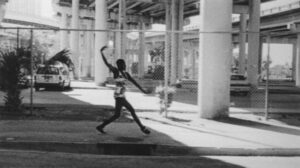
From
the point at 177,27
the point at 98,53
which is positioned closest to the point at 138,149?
the point at 98,53

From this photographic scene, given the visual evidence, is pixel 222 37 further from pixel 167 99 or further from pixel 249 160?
pixel 249 160

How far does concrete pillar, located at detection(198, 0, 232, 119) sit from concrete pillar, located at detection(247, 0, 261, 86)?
2222cm

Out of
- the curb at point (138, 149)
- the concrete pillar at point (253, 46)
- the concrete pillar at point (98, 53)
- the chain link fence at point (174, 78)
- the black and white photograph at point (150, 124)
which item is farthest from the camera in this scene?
the concrete pillar at point (253, 46)

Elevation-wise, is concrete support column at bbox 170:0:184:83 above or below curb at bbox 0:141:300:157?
above

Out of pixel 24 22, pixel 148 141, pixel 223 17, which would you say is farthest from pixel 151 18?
pixel 148 141

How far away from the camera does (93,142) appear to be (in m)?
9.07

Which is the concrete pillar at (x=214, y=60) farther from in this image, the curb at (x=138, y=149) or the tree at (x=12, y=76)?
the tree at (x=12, y=76)

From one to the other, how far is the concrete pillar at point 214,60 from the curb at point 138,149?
15.3 ft

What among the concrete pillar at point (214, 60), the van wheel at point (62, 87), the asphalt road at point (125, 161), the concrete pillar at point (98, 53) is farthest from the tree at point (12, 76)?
the concrete pillar at point (98, 53)

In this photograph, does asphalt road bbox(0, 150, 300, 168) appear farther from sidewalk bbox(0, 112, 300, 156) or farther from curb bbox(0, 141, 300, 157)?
sidewalk bbox(0, 112, 300, 156)

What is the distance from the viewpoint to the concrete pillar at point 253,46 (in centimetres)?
3622

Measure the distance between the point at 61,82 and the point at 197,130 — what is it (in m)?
18.0

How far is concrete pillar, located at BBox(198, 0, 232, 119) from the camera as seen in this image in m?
13.5

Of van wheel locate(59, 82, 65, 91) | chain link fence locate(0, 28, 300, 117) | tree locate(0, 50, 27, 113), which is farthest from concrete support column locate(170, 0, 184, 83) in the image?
tree locate(0, 50, 27, 113)
